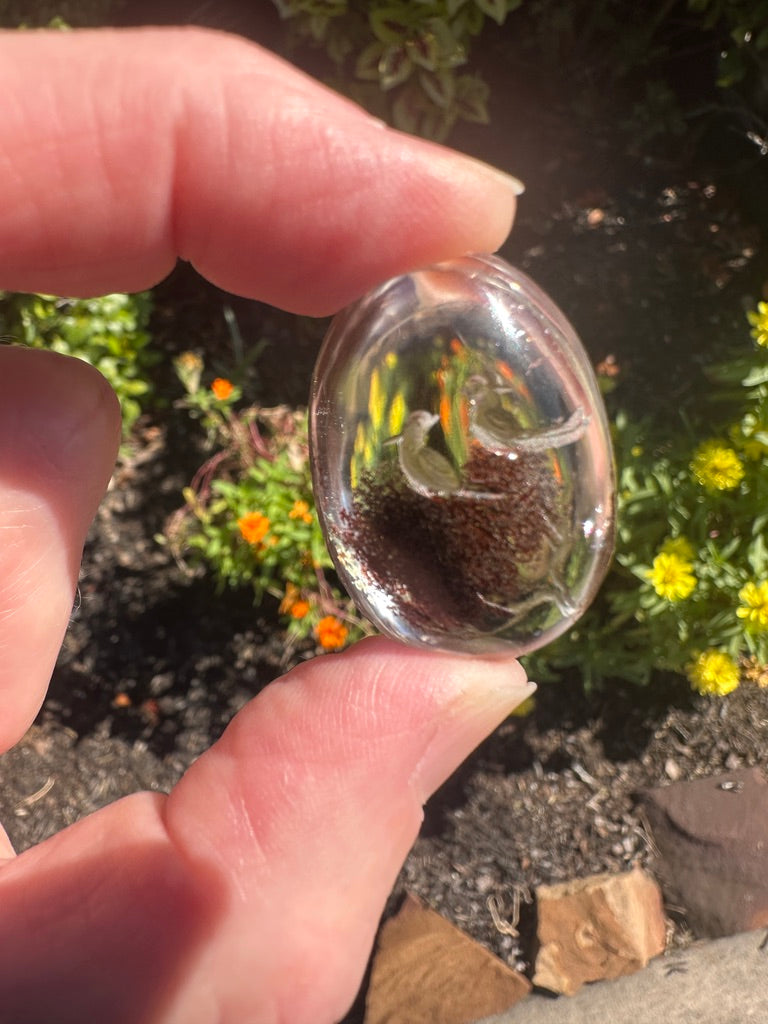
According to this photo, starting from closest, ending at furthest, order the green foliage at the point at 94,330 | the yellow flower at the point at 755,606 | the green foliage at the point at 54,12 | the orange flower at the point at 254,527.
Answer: the yellow flower at the point at 755,606 < the orange flower at the point at 254,527 < the green foliage at the point at 94,330 < the green foliage at the point at 54,12

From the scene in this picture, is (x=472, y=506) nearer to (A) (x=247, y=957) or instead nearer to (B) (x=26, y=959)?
(A) (x=247, y=957)

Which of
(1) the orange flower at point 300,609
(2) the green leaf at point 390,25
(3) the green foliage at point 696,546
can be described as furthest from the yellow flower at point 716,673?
(2) the green leaf at point 390,25

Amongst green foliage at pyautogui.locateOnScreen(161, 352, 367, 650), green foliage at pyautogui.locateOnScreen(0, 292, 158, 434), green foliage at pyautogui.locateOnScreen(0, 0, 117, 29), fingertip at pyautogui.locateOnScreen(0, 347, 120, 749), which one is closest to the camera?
fingertip at pyautogui.locateOnScreen(0, 347, 120, 749)

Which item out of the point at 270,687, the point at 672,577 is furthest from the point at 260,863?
the point at 672,577

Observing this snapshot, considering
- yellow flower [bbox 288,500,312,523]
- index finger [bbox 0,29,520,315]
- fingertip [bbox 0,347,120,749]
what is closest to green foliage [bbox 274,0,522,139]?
index finger [bbox 0,29,520,315]

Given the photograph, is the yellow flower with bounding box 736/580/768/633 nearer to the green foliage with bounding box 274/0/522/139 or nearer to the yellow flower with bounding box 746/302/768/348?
the yellow flower with bounding box 746/302/768/348

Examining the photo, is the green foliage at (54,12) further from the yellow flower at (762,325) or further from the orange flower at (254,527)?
the yellow flower at (762,325)

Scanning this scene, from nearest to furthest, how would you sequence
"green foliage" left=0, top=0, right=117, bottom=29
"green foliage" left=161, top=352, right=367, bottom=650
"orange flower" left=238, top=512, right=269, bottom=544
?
"orange flower" left=238, top=512, right=269, bottom=544 < "green foliage" left=161, top=352, right=367, bottom=650 < "green foliage" left=0, top=0, right=117, bottom=29
